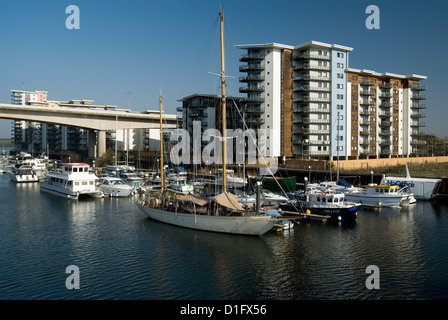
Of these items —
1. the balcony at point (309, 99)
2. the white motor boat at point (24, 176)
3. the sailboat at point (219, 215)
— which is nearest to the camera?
the sailboat at point (219, 215)

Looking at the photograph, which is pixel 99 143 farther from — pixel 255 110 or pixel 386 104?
pixel 386 104

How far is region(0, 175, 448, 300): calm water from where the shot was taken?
1936cm

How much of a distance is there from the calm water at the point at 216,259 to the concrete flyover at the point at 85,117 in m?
38.7

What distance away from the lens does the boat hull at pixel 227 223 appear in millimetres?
28891

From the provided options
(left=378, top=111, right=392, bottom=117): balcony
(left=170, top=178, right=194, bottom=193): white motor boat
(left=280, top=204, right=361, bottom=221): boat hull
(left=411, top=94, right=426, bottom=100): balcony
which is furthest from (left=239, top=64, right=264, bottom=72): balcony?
(left=280, top=204, right=361, bottom=221): boat hull

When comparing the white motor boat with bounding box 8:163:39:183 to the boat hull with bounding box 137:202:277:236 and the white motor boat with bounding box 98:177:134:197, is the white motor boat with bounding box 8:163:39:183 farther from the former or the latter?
the boat hull with bounding box 137:202:277:236

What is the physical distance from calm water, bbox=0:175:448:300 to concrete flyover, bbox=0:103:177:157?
38676mm

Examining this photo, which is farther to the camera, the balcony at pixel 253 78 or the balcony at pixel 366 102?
the balcony at pixel 366 102

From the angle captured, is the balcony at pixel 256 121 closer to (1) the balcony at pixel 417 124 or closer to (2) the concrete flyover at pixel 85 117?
(2) the concrete flyover at pixel 85 117

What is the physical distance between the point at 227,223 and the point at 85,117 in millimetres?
67290

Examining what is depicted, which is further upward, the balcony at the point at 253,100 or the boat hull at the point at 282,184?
the balcony at the point at 253,100

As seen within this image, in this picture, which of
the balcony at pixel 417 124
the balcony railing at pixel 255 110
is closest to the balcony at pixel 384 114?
the balcony at pixel 417 124
